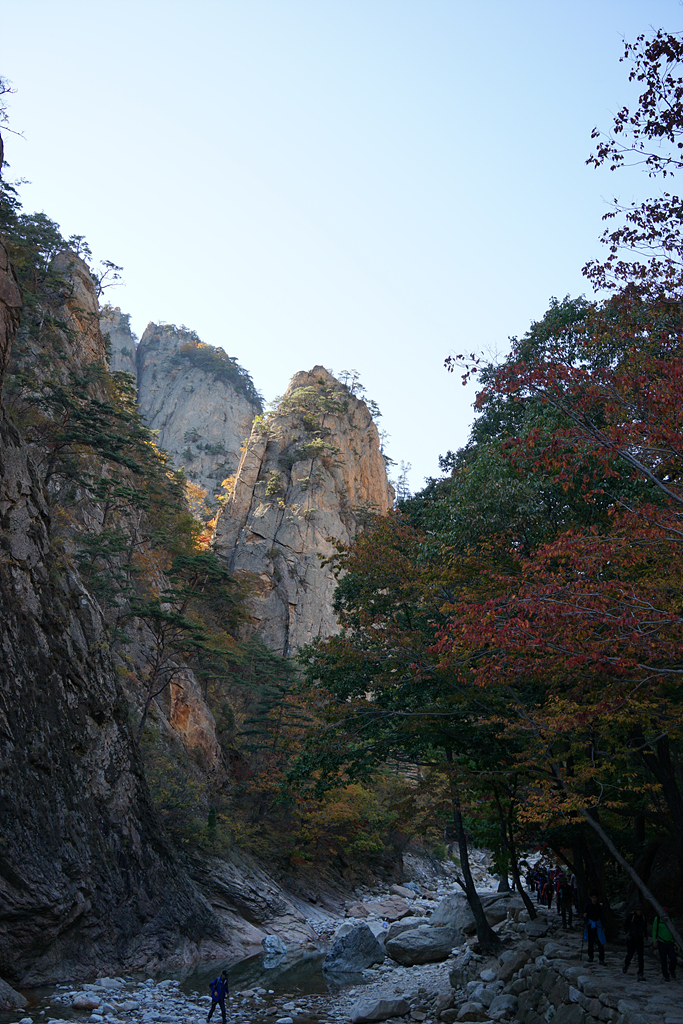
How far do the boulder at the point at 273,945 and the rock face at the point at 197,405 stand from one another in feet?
192

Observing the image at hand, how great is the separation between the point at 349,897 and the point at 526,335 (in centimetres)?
2643

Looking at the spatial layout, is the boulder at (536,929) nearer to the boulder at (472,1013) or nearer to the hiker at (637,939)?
the boulder at (472,1013)

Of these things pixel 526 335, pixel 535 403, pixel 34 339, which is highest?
pixel 34 339

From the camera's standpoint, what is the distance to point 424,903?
104 ft

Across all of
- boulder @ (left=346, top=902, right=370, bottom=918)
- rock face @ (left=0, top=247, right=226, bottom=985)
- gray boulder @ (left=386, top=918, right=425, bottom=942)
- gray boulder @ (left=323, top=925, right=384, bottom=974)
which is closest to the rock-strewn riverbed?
gray boulder @ (left=323, top=925, right=384, bottom=974)

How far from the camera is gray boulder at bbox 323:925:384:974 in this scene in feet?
59.9

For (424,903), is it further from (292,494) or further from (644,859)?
(292,494)

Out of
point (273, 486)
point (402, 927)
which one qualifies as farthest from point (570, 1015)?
point (273, 486)

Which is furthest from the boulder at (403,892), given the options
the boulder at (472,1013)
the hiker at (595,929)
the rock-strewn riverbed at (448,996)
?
the hiker at (595,929)

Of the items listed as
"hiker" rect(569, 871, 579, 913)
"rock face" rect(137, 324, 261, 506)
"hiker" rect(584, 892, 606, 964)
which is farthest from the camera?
"rock face" rect(137, 324, 261, 506)

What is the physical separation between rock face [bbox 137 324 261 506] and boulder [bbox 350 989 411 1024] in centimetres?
6483

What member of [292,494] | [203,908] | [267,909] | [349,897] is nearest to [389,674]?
[203,908]

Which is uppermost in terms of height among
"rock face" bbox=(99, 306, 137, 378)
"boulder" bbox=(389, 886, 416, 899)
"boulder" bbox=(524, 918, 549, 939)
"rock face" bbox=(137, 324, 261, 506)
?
"rock face" bbox=(99, 306, 137, 378)

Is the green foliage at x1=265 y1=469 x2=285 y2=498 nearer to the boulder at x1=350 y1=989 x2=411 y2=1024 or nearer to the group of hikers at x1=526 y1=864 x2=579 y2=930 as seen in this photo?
the group of hikers at x1=526 y1=864 x2=579 y2=930
